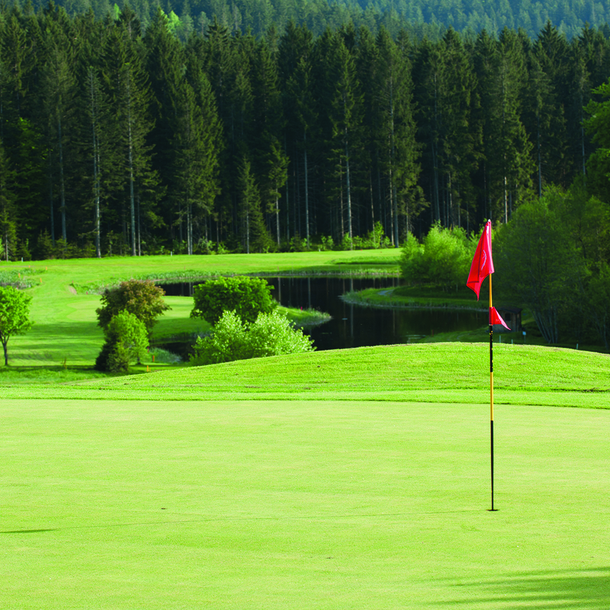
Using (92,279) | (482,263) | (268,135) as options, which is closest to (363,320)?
(92,279)

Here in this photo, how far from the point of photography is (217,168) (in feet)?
345

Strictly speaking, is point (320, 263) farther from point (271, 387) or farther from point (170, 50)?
point (271, 387)

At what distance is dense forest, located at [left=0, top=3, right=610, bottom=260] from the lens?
94.8 m

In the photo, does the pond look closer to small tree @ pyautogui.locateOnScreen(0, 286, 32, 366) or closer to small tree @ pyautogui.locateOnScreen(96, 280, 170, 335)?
small tree @ pyautogui.locateOnScreen(96, 280, 170, 335)

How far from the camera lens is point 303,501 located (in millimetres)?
7875

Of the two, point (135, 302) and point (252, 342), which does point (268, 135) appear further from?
point (252, 342)

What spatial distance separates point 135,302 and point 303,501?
35.0m

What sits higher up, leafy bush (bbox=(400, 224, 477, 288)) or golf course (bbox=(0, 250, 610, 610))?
leafy bush (bbox=(400, 224, 477, 288))

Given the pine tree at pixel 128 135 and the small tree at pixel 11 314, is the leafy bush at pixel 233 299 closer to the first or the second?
the small tree at pixel 11 314

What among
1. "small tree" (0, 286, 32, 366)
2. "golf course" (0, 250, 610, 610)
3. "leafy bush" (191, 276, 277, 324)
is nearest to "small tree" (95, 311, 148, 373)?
"small tree" (0, 286, 32, 366)

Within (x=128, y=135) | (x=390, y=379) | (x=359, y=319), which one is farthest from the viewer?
(x=128, y=135)

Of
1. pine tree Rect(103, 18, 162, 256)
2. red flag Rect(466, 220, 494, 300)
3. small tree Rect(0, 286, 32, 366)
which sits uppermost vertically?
pine tree Rect(103, 18, 162, 256)

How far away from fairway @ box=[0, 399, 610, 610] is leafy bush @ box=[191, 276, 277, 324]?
99.4 ft

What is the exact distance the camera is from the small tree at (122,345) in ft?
115
